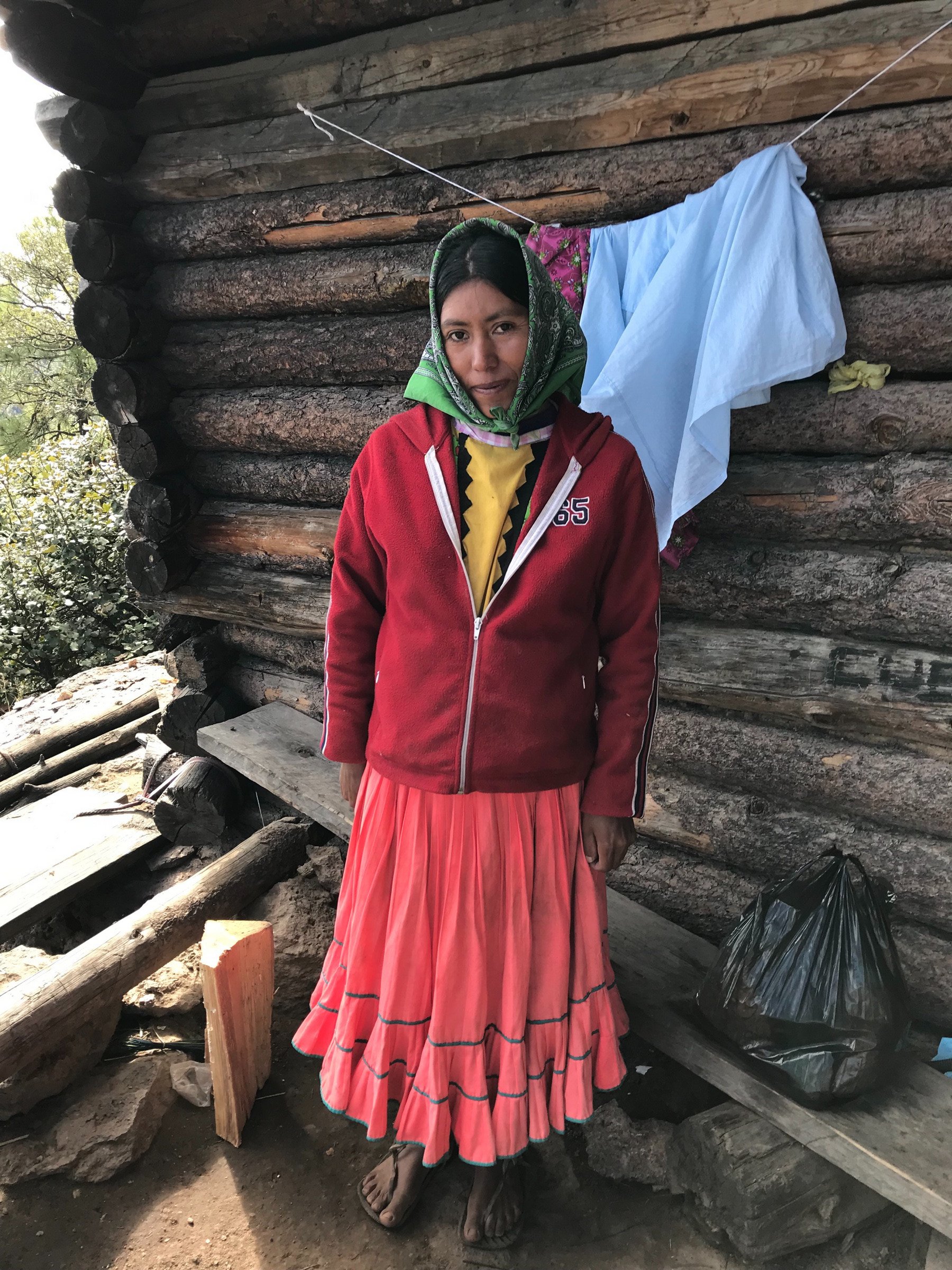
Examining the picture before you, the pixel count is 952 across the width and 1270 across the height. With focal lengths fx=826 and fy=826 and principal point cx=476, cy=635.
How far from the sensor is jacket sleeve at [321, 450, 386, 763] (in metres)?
2.05

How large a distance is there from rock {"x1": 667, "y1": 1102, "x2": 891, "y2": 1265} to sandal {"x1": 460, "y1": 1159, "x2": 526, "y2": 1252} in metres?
0.52

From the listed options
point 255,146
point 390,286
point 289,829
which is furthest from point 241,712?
point 255,146

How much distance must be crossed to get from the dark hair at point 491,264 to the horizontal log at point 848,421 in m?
1.14

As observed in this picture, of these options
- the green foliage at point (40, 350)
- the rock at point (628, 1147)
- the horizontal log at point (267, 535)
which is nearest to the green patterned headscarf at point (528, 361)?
the horizontal log at point (267, 535)

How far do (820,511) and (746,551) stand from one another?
0.26 metres

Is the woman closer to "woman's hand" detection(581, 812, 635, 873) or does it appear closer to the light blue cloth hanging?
"woman's hand" detection(581, 812, 635, 873)

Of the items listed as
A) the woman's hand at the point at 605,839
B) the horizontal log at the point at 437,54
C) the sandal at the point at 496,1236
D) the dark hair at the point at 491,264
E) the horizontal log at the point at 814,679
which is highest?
the horizontal log at the point at 437,54

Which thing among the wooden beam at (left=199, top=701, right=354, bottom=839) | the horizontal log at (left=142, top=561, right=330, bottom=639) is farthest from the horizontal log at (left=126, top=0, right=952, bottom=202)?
the wooden beam at (left=199, top=701, right=354, bottom=839)

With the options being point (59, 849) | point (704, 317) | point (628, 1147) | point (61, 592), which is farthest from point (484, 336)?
point (61, 592)

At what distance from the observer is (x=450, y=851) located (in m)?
2.04

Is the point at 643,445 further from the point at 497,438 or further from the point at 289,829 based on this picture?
the point at 289,829

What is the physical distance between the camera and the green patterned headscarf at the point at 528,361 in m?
1.73

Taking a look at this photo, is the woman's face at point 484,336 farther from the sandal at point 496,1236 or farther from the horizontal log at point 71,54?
the horizontal log at point 71,54

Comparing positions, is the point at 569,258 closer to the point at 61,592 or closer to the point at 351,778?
the point at 351,778
